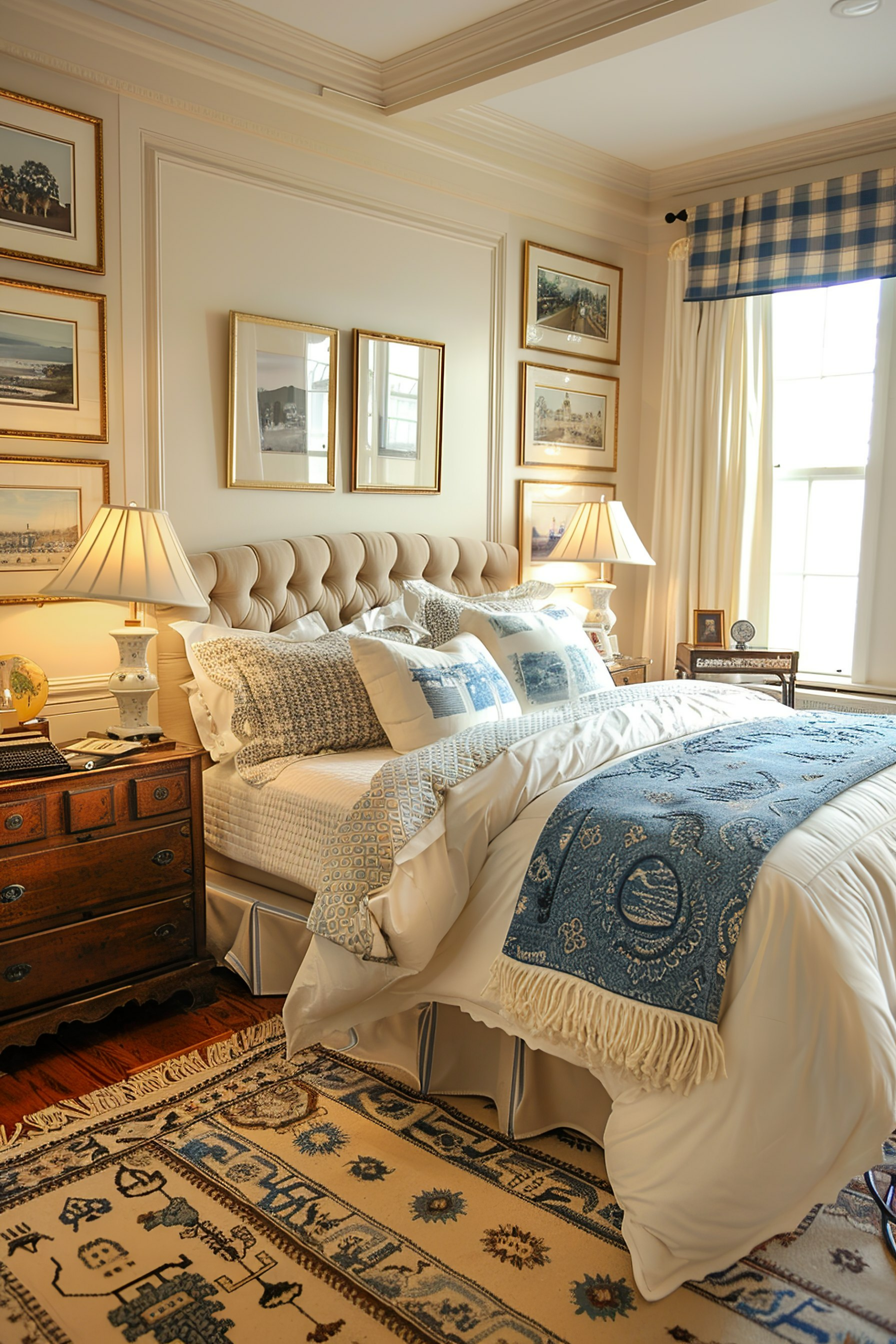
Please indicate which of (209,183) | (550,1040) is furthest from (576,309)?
(550,1040)

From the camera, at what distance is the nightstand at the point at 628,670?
15.1 ft

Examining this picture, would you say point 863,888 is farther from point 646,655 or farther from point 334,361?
point 646,655

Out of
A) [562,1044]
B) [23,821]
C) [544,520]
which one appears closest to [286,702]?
[23,821]

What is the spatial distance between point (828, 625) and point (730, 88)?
93.5 inches

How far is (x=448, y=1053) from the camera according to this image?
99.7 inches

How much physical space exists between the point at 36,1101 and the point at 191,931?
2.03ft

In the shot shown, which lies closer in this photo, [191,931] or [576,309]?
[191,931]

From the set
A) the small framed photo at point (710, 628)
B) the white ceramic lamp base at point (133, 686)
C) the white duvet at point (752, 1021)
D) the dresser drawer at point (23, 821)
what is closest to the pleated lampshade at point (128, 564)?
the white ceramic lamp base at point (133, 686)

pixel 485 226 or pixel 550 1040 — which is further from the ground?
pixel 485 226

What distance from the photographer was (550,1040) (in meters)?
2.17

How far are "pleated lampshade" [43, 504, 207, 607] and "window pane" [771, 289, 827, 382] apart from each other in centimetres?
329

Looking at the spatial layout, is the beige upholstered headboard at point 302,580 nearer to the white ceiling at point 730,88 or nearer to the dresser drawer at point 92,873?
the dresser drawer at point 92,873

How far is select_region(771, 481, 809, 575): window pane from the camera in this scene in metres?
5.06

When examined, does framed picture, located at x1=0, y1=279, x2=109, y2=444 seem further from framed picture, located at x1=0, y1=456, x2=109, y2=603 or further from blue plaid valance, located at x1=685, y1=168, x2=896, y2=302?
blue plaid valance, located at x1=685, y1=168, x2=896, y2=302
